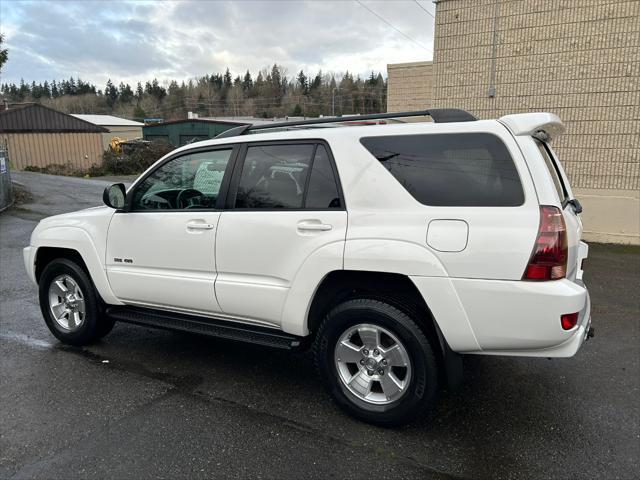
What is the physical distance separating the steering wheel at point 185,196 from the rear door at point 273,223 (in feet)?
1.43

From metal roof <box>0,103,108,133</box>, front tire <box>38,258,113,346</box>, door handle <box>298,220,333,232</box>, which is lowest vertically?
front tire <box>38,258,113,346</box>

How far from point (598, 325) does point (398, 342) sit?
10.3 feet

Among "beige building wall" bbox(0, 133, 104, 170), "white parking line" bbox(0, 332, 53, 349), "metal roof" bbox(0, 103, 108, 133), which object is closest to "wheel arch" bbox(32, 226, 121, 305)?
"white parking line" bbox(0, 332, 53, 349)

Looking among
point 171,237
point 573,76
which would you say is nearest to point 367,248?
point 171,237

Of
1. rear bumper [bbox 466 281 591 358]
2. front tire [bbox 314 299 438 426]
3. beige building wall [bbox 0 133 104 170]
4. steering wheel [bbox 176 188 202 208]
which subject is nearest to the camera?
rear bumper [bbox 466 281 591 358]

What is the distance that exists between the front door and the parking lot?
2.17 feet

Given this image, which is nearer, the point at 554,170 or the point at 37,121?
the point at 554,170

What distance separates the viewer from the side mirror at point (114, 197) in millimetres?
4062

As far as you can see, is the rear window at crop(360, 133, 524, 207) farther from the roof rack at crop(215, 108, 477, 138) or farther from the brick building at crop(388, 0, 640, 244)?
the brick building at crop(388, 0, 640, 244)

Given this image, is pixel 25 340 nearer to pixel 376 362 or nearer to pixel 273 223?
pixel 273 223

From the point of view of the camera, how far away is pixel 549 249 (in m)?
2.68

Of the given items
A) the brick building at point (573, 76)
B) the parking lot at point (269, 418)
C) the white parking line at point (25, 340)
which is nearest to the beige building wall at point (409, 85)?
the brick building at point (573, 76)

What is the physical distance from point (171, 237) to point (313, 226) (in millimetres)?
1247

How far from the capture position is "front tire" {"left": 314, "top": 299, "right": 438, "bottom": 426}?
3.04 meters
